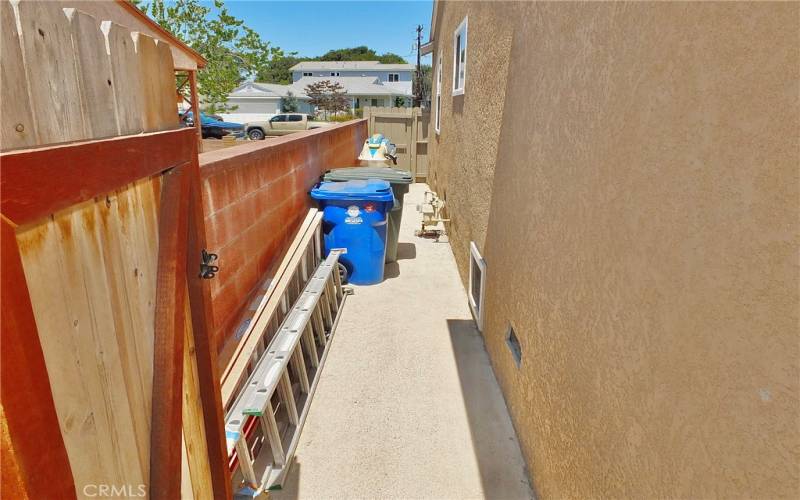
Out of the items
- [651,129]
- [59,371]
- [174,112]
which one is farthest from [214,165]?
[651,129]

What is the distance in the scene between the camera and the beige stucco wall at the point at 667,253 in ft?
3.35

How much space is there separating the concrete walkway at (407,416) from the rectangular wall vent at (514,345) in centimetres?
50

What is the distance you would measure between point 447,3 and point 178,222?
358 inches

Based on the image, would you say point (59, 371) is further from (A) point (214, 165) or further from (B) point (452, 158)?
(B) point (452, 158)

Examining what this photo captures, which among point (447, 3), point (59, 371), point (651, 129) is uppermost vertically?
point (447, 3)

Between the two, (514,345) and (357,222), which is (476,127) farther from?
(514,345)

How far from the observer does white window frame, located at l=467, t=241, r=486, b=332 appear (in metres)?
4.46

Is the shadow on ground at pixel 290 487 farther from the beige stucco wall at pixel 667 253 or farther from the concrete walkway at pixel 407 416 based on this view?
the beige stucco wall at pixel 667 253

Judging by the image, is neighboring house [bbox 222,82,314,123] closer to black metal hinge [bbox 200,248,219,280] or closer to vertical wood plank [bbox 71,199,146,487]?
black metal hinge [bbox 200,248,219,280]

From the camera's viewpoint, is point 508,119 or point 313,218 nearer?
point 508,119

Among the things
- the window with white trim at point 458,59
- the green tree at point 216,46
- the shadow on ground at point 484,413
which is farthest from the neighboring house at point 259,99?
the shadow on ground at point 484,413

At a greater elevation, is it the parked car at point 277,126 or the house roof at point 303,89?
the house roof at point 303,89

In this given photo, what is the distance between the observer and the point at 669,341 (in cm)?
141

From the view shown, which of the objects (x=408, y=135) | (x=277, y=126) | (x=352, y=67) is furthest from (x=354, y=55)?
(x=408, y=135)
